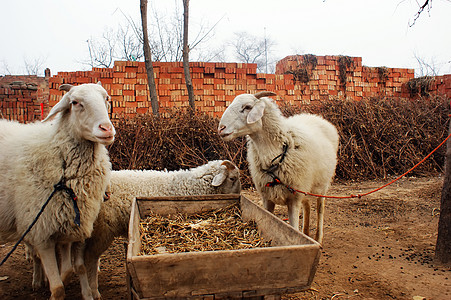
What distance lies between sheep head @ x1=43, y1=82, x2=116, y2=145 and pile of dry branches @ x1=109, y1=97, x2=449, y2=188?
4546mm

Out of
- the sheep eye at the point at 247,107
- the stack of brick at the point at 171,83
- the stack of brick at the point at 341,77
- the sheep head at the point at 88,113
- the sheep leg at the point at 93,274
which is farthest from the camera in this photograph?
the stack of brick at the point at 341,77

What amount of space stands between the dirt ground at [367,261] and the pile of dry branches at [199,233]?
1.02m

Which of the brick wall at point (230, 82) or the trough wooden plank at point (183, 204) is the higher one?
the brick wall at point (230, 82)

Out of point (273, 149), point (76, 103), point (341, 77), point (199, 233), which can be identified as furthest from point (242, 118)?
point (341, 77)

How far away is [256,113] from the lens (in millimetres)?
3742

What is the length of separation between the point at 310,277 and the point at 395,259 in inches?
109

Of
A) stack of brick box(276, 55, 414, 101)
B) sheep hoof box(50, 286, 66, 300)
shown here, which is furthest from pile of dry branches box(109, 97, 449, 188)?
sheep hoof box(50, 286, 66, 300)

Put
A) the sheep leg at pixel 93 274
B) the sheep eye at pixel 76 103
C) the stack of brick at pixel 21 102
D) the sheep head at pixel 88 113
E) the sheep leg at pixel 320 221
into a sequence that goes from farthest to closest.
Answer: the stack of brick at pixel 21 102 < the sheep leg at pixel 320 221 < the sheep leg at pixel 93 274 < the sheep eye at pixel 76 103 < the sheep head at pixel 88 113

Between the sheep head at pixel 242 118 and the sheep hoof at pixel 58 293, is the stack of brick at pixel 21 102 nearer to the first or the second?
the sheep head at pixel 242 118

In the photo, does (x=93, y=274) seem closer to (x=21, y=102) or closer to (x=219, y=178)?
(x=219, y=178)

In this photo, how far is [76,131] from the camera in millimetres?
2910

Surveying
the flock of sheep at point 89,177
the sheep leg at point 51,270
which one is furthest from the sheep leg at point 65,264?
the sheep leg at point 51,270

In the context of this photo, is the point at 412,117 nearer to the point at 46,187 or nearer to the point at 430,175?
the point at 430,175

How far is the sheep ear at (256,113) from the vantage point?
12.2 feet
